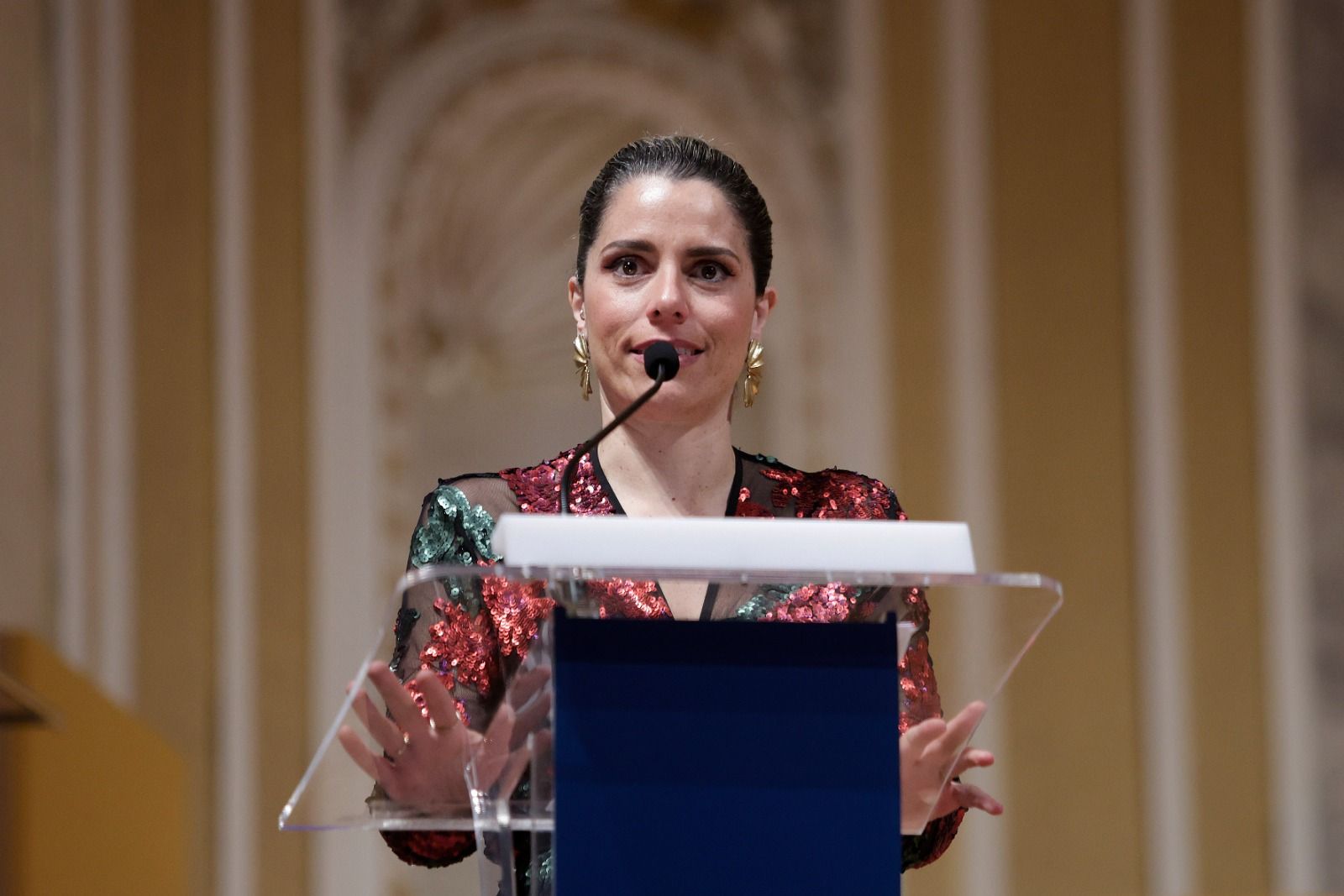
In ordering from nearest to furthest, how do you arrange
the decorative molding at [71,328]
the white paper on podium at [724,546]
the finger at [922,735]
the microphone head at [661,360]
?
the white paper on podium at [724,546]
the finger at [922,735]
the microphone head at [661,360]
the decorative molding at [71,328]

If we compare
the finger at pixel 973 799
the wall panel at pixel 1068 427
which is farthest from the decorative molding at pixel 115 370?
the finger at pixel 973 799

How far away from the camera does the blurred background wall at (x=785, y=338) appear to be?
4402mm

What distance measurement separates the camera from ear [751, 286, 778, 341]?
1840mm

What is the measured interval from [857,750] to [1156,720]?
3465 millimetres

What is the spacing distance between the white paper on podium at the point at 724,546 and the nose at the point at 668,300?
19.0 inches

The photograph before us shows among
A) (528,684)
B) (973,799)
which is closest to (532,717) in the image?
(528,684)

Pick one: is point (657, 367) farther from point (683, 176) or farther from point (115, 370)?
point (115, 370)

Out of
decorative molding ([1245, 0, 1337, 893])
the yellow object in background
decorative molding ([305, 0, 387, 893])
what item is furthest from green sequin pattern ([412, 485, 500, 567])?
decorative molding ([1245, 0, 1337, 893])

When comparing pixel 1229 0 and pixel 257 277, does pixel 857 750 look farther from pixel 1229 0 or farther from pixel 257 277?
pixel 1229 0

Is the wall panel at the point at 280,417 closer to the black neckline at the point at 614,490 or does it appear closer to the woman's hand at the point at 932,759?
the black neckline at the point at 614,490

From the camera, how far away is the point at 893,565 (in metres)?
1.24

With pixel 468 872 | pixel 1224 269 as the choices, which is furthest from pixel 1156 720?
pixel 468 872

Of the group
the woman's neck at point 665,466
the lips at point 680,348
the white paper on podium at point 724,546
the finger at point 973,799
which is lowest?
the finger at point 973,799

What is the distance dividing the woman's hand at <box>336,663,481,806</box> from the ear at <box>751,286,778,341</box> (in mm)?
690
